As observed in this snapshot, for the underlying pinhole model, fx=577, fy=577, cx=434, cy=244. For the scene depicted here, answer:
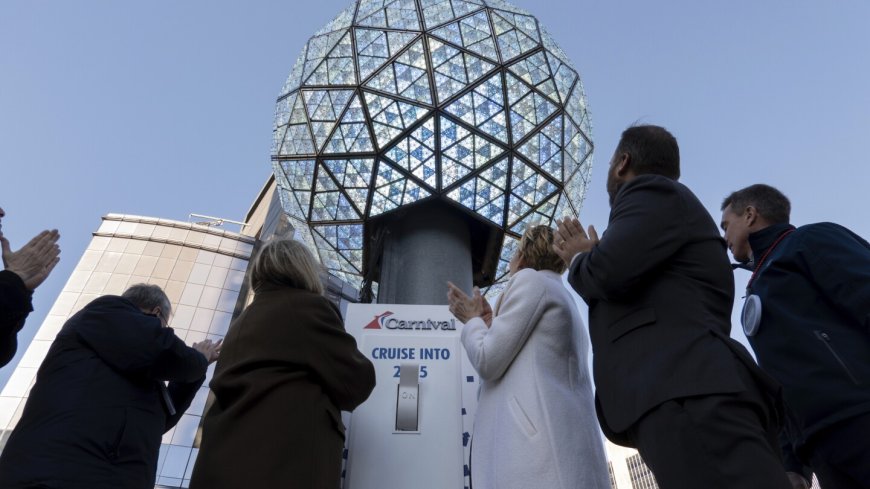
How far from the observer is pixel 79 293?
25.2m

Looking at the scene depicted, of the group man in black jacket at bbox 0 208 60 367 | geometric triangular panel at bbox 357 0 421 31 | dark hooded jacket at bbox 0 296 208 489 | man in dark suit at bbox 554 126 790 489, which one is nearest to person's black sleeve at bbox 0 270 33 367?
man in black jacket at bbox 0 208 60 367

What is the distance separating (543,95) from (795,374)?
3234 millimetres

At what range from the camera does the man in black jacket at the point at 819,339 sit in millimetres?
2076

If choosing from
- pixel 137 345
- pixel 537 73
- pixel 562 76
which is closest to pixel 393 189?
pixel 537 73

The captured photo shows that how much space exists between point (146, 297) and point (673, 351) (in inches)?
104

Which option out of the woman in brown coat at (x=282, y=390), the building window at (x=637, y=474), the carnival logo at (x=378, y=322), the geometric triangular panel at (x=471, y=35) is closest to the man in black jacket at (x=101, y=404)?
the woman in brown coat at (x=282, y=390)

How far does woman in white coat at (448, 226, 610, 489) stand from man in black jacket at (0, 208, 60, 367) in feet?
6.48

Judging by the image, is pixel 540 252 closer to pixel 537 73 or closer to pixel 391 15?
pixel 537 73

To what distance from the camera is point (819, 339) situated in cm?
225

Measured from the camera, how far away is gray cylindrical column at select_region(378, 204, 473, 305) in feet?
15.5

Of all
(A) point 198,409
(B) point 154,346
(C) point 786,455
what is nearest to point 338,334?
(B) point 154,346

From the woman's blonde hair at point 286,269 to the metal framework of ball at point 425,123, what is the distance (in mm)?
2170

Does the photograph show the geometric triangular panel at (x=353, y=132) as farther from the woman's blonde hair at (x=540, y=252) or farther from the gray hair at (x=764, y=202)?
the gray hair at (x=764, y=202)

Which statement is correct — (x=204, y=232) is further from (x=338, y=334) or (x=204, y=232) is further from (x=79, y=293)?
(x=338, y=334)
